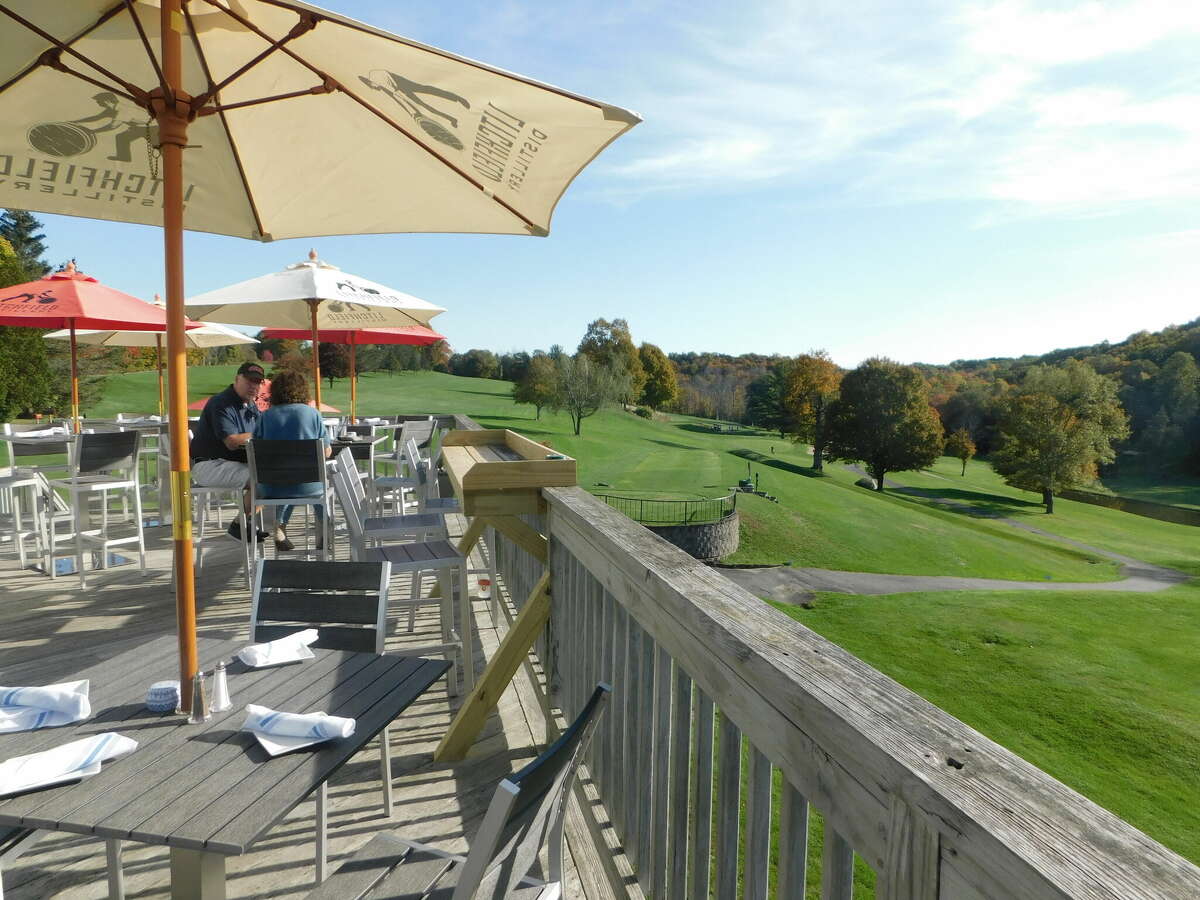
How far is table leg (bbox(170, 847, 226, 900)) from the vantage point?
145 cm

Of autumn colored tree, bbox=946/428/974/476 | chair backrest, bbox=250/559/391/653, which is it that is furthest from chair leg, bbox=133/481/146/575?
autumn colored tree, bbox=946/428/974/476

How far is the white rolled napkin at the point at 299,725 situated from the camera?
5.53ft

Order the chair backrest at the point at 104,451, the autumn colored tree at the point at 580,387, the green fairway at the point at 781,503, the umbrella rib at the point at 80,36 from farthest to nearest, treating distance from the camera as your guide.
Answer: the autumn colored tree at the point at 580,387 → the green fairway at the point at 781,503 → the chair backrest at the point at 104,451 → the umbrella rib at the point at 80,36

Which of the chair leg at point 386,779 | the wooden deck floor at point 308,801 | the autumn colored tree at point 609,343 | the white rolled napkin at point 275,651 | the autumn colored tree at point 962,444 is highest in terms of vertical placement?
the autumn colored tree at point 609,343

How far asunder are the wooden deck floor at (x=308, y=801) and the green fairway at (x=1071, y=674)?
59.4 ft

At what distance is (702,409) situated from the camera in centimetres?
9288

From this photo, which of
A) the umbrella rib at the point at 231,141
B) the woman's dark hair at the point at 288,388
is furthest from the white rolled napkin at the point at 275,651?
the woman's dark hair at the point at 288,388

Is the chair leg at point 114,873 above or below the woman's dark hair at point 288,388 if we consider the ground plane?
below

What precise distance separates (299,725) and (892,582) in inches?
1418

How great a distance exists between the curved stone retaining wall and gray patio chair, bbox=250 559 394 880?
29.0 m

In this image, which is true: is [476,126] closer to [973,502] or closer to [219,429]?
[219,429]

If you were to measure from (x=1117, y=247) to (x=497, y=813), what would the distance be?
12152 cm

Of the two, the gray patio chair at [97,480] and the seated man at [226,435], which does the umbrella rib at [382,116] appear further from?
the gray patio chair at [97,480]

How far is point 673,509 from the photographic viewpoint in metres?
36.2
